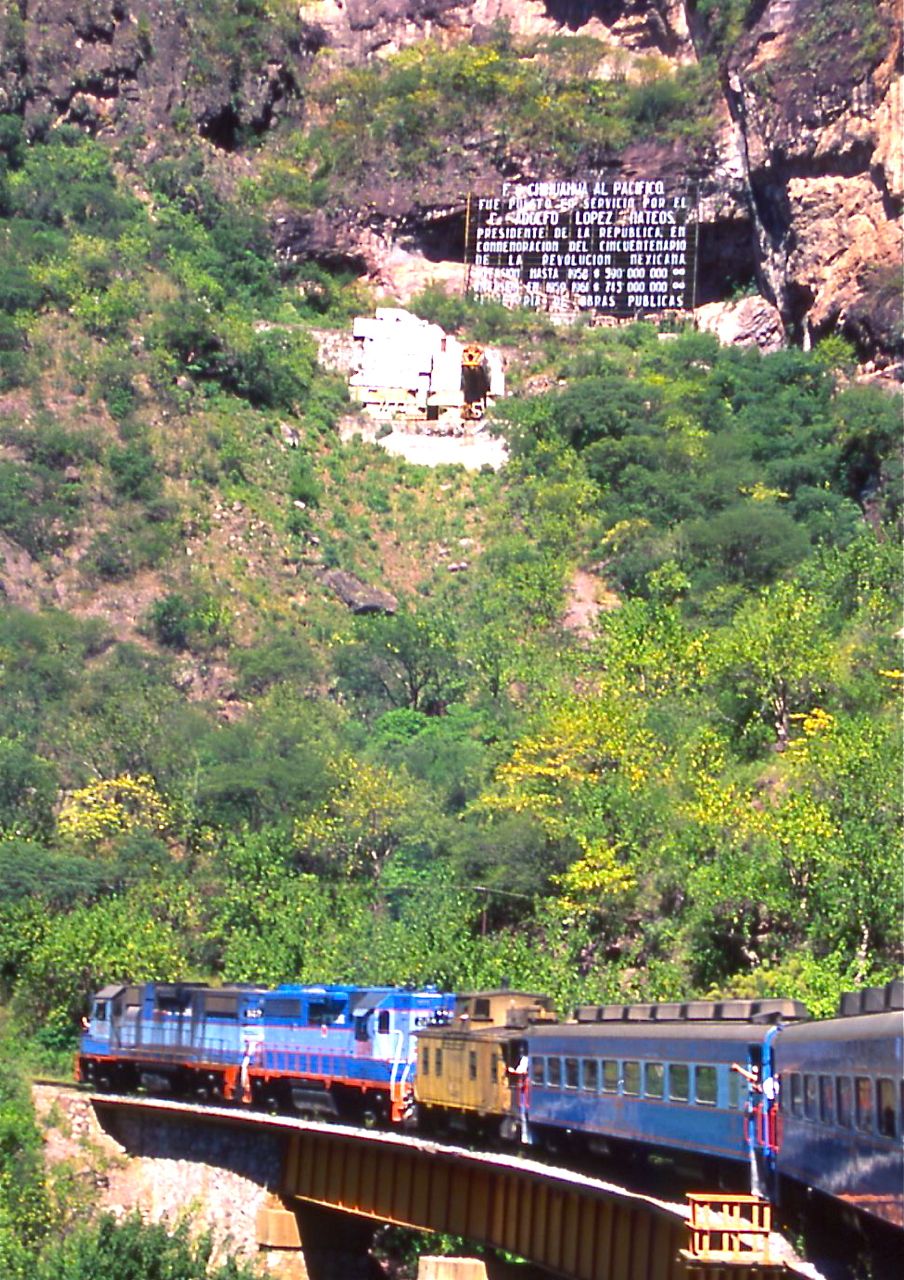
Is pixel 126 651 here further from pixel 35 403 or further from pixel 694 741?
pixel 694 741

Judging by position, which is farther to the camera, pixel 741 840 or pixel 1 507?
pixel 1 507

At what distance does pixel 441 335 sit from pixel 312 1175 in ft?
185

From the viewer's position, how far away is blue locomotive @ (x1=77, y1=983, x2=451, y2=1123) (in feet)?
113

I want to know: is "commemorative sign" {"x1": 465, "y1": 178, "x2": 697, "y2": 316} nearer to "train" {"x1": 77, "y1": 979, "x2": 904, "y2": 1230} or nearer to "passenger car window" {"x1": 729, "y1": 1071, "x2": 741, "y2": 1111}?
"train" {"x1": 77, "y1": 979, "x2": 904, "y2": 1230}

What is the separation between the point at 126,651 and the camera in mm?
69125

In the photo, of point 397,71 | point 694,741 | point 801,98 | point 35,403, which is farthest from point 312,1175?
point 397,71

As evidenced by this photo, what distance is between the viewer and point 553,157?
9088cm

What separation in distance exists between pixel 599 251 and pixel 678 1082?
2678 inches

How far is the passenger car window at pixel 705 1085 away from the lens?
75.4 feet

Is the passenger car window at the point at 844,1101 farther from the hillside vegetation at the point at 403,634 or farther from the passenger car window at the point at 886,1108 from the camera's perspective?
the hillside vegetation at the point at 403,634

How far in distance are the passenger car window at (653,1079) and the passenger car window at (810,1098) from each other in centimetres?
425

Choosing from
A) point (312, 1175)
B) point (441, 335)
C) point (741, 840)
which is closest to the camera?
point (312, 1175)

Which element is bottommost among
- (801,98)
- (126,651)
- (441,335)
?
(126,651)

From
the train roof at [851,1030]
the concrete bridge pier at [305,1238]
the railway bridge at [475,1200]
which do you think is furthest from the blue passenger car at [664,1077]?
the concrete bridge pier at [305,1238]
